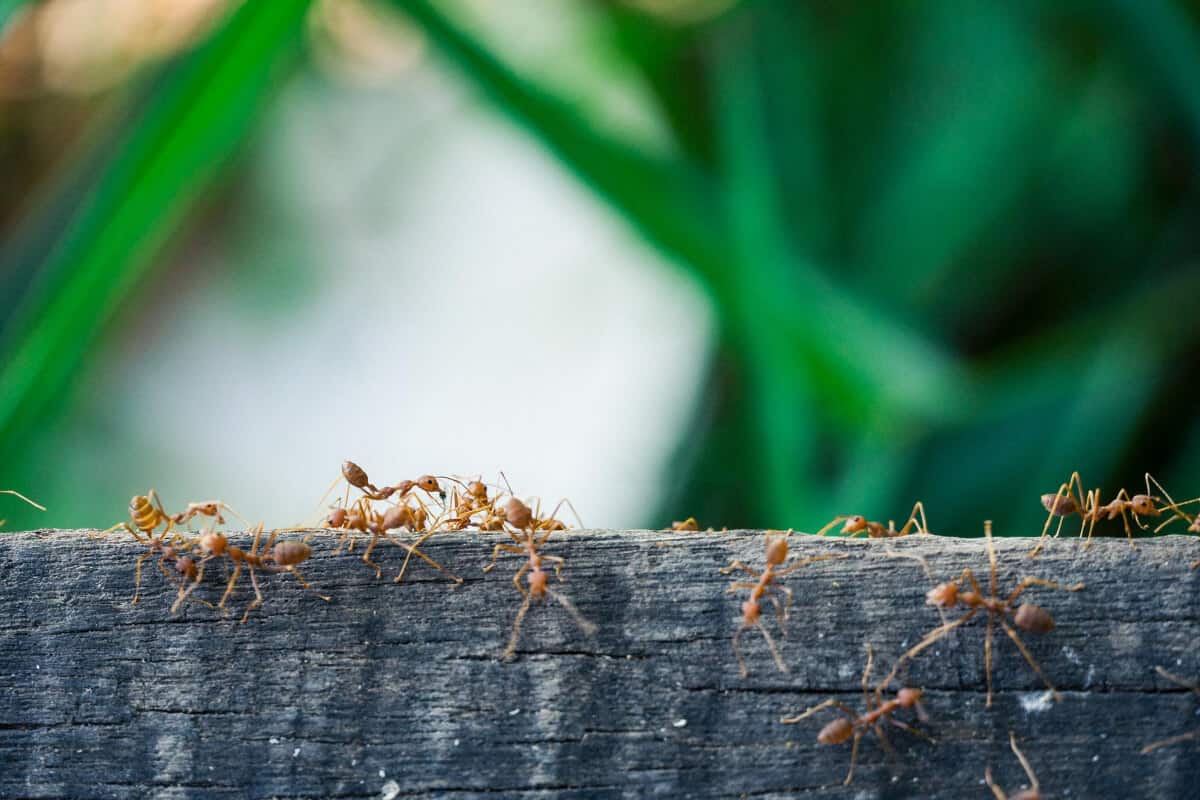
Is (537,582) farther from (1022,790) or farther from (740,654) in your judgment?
(1022,790)

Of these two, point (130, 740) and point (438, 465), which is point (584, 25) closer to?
point (438, 465)

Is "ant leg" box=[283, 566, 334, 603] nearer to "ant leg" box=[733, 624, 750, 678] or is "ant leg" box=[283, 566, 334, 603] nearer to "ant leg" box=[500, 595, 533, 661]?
"ant leg" box=[500, 595, 533, 661]

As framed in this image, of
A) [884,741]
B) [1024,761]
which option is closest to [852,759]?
[884,741]

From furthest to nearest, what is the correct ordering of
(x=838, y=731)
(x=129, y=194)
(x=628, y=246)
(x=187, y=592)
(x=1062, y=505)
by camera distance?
(x=628, y=246), (x=129, y=194), (x=1062, y=505), (x=187, y=592), (x=838, y=731)

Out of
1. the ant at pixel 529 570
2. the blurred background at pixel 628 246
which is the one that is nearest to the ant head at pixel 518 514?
the ant at pixel 529 570

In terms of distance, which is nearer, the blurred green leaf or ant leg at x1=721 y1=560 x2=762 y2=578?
ant leg at x1=721 y1=560 x2=762 y2=578

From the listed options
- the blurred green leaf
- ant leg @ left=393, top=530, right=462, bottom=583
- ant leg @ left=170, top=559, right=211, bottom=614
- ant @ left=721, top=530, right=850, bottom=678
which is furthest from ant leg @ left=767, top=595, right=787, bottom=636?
the blurred green leaf
